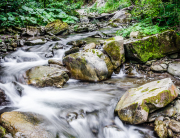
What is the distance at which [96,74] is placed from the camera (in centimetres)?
495

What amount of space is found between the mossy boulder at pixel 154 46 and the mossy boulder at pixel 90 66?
116 centimetres

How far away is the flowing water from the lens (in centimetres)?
294

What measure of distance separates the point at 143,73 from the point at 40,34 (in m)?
8.97

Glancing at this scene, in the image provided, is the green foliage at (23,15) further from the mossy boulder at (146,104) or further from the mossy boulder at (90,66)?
the mossy boulder at (146,104)

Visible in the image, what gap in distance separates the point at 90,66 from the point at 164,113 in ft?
9.45

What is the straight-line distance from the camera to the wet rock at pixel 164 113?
2816mm

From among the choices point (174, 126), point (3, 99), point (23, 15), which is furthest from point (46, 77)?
point (23, 15)

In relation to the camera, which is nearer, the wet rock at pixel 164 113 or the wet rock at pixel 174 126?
the wet rock at pixel 174 126

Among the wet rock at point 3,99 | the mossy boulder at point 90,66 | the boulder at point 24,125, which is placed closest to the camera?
the boulder at point 24,125

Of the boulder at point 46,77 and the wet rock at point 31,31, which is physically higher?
the wet rock at point 31,31

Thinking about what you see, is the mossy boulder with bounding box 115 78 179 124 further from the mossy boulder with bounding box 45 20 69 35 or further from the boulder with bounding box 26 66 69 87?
the mossy boulder with bounding box 45 20 69 35

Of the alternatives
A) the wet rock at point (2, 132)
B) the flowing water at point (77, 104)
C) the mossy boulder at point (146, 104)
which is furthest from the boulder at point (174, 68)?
the wet rock at point (2, 132)

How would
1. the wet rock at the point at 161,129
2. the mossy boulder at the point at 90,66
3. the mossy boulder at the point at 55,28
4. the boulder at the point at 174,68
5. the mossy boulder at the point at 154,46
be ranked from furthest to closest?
1. the mossy boulder at the point at 55,28
2. the mossy boulder at the point at 154,46
3. the mossy boulder at the point at 90,66
4. the boulder at the point at 174,68
5. the wet rock at the point at 161,129

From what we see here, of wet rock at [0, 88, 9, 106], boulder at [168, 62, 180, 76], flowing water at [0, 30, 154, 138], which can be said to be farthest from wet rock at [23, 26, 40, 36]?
boulder at [168, 62, 180, 76]
